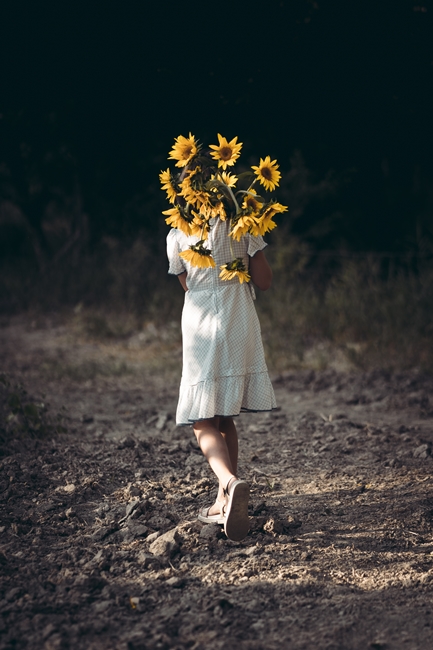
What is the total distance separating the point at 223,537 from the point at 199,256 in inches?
52.2

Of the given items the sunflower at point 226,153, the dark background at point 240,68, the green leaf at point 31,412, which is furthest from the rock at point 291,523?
the dark background at point 240,68

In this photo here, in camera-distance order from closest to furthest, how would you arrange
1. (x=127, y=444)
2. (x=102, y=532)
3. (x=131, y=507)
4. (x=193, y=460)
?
(x=102, y=532) < (x=131, y=507) < (x=193, y=460) < (x=127, y=444)

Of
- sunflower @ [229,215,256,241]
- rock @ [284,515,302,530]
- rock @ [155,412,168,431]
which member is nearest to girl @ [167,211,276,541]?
sunflower @ [229,215,256,241]

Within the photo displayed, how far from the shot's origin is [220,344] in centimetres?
380

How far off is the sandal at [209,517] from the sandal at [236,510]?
0.22 metres

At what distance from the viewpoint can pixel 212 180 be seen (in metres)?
3.72

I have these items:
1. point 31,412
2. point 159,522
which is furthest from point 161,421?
point 159,522

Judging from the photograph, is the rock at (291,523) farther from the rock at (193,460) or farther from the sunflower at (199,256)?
the sunflower at (199,256)

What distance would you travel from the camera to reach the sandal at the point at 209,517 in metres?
3.92

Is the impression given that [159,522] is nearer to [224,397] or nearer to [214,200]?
[224,397]

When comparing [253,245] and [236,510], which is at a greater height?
[253,245]

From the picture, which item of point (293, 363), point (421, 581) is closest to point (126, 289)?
point (293, 363)

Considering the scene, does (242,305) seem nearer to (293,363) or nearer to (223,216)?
(223,216)

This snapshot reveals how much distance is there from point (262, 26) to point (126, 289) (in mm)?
6735
